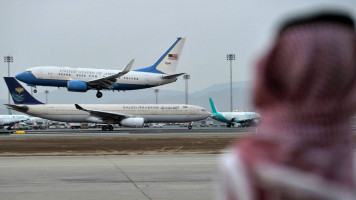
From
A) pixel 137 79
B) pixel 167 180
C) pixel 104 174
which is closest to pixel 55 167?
pixel 104 174

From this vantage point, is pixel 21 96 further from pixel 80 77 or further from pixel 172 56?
pixel 172 56

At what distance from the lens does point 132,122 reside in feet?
220

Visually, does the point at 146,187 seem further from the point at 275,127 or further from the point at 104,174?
the point at 275,127

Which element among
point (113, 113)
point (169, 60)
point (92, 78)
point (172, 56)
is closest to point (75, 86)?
point (92, 78)

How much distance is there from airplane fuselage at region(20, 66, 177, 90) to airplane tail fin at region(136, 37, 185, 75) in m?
4.01

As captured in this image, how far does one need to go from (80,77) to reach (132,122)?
11.0m

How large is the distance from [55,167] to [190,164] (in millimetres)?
5884

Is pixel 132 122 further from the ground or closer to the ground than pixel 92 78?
closer to the ground

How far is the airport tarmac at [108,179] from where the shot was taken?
44.7ft

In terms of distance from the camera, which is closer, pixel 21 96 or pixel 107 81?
pixel 107 81

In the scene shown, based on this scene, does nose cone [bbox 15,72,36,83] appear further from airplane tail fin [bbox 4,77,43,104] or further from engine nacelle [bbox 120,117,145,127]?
engine nacelle [bbox 120,117,145,127]

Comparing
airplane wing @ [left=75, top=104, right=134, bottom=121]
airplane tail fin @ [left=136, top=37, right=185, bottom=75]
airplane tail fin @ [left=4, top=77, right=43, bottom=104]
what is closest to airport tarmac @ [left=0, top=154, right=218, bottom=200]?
airplane tail fin @ [left=136, top=37, right=185, bottom=75]

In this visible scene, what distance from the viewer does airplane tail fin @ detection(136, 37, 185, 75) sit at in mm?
66062

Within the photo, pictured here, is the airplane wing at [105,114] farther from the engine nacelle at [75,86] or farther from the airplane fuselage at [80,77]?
the engine nacelle at [75,86]
